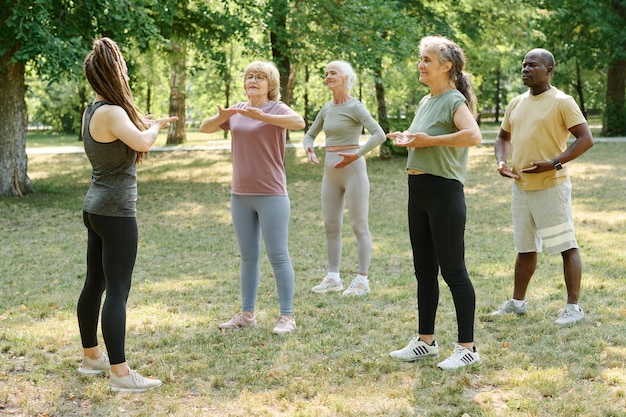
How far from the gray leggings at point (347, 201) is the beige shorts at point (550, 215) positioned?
1.49m

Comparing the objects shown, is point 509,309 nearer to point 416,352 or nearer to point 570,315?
point 570,315

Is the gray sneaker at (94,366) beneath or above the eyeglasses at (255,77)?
beneath

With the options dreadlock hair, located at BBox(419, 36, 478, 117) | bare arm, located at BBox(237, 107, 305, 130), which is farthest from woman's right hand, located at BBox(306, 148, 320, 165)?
dreadlock hair, located at BBox(419, 36, 478, 117)

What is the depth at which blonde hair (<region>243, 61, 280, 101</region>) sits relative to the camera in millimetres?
5184

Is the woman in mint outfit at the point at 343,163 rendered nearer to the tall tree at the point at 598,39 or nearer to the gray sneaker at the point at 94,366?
the gray sneaker at the point at 94,366

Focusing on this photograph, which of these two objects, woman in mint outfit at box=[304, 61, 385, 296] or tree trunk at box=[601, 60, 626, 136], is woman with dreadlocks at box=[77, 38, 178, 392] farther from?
tree trunk at box=[601, 60, 626, 136]

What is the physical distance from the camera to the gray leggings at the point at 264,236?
5.31 metres

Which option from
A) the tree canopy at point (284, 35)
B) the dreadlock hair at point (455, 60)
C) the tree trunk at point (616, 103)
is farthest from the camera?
the tree trunk at point (616, 103)

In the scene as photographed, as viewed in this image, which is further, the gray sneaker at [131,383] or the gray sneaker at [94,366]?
the gray sneaker at [94,366]

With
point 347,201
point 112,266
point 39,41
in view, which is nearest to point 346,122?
point 347,201

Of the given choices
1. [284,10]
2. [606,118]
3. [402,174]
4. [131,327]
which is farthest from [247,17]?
[606,118]

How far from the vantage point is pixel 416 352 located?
4.69m

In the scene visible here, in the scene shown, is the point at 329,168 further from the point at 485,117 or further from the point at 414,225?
the point at 485,117

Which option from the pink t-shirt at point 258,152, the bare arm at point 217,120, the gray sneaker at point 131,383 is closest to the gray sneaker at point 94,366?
the gray sneaker at point 131,383
